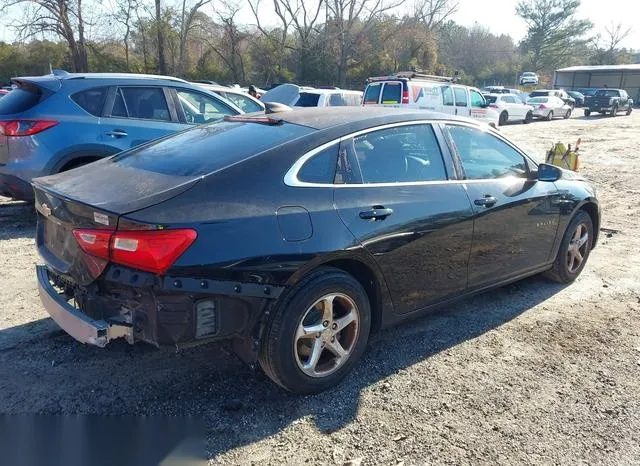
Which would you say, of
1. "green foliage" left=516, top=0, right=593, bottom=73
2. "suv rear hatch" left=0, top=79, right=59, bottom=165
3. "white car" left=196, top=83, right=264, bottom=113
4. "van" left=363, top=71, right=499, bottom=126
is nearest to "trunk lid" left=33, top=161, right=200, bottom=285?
"suv rear hatch" left=0, top=79, right=59, bottom=165

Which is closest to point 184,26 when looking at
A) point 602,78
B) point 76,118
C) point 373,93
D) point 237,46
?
point 237,46

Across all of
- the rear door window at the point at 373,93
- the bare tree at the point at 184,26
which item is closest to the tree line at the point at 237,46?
the bare tree at the point at 184,26

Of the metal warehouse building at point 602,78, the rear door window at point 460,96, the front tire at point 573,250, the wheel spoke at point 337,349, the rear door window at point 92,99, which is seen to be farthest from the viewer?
the metal warehouse building at point 602,78

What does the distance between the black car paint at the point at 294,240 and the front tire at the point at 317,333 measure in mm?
89

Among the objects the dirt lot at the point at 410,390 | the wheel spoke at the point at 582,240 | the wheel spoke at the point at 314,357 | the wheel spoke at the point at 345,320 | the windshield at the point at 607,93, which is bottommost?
the dirt lot at the point at 410,390

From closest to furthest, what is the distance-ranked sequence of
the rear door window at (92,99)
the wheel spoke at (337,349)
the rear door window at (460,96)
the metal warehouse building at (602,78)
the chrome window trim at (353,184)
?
the chrome window trim at (353,184) < the wheel spoke at (337,349) < the rear door window at (92,99) < the rear door window at (460,96) < the metal warehouse building at (602,78)

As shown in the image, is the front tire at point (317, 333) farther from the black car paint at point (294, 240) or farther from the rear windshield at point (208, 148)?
the rear windshield at point (208, 148)

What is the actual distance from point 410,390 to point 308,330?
78 cm

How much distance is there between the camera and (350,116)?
3.64 meters

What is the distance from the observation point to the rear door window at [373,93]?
1769 cm

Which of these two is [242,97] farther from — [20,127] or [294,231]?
[294,231]

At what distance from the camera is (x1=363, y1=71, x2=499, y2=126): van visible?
1717 centimetres

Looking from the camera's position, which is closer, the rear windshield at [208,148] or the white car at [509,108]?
the rear windshield at [208,148]

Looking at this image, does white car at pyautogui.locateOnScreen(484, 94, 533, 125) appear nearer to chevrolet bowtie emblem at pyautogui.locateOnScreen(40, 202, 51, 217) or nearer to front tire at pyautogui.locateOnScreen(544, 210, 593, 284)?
front tire at pyautogui.locateOnScreen(544, 210, 593, 284)
